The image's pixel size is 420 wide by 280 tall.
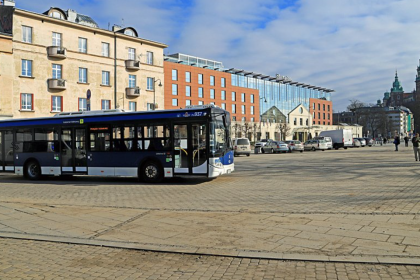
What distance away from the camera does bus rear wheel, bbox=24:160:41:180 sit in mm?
18141

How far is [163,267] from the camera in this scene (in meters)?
5.27

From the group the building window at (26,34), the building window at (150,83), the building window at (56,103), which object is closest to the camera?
the building window at (26,34)

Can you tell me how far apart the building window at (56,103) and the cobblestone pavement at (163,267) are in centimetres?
3982

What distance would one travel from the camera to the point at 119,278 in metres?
4.88

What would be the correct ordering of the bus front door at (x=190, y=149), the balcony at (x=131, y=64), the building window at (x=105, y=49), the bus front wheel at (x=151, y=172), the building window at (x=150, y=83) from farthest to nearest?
the building window at (x=150, y=83)
the balcony at (x=131, y=64)
the building window at (x=105, y=49)
the bus front wheel at (x=151, y=172)
the bus front door at (x=190, y=149)

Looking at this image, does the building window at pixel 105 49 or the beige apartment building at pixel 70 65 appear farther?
the building window at pixel 105 49

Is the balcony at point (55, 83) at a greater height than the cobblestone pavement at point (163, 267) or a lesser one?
greater

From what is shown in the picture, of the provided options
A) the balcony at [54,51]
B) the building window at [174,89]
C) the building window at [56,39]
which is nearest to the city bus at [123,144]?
the balcony at [54,51]

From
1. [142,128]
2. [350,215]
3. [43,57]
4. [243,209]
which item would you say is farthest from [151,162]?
[43,57]

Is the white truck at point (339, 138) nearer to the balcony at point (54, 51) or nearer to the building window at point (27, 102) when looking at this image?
the balcony at point (54, 51)

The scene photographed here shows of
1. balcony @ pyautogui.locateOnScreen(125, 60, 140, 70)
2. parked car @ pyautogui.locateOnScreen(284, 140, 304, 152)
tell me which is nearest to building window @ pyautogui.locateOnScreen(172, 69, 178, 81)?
balcony @ pyautogui.locateOnScreen(125, 60, 140, 70)

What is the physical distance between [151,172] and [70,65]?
110 feet

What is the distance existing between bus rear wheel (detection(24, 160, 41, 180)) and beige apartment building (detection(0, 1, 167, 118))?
20.9 m

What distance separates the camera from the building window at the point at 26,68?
4009 centimetres
